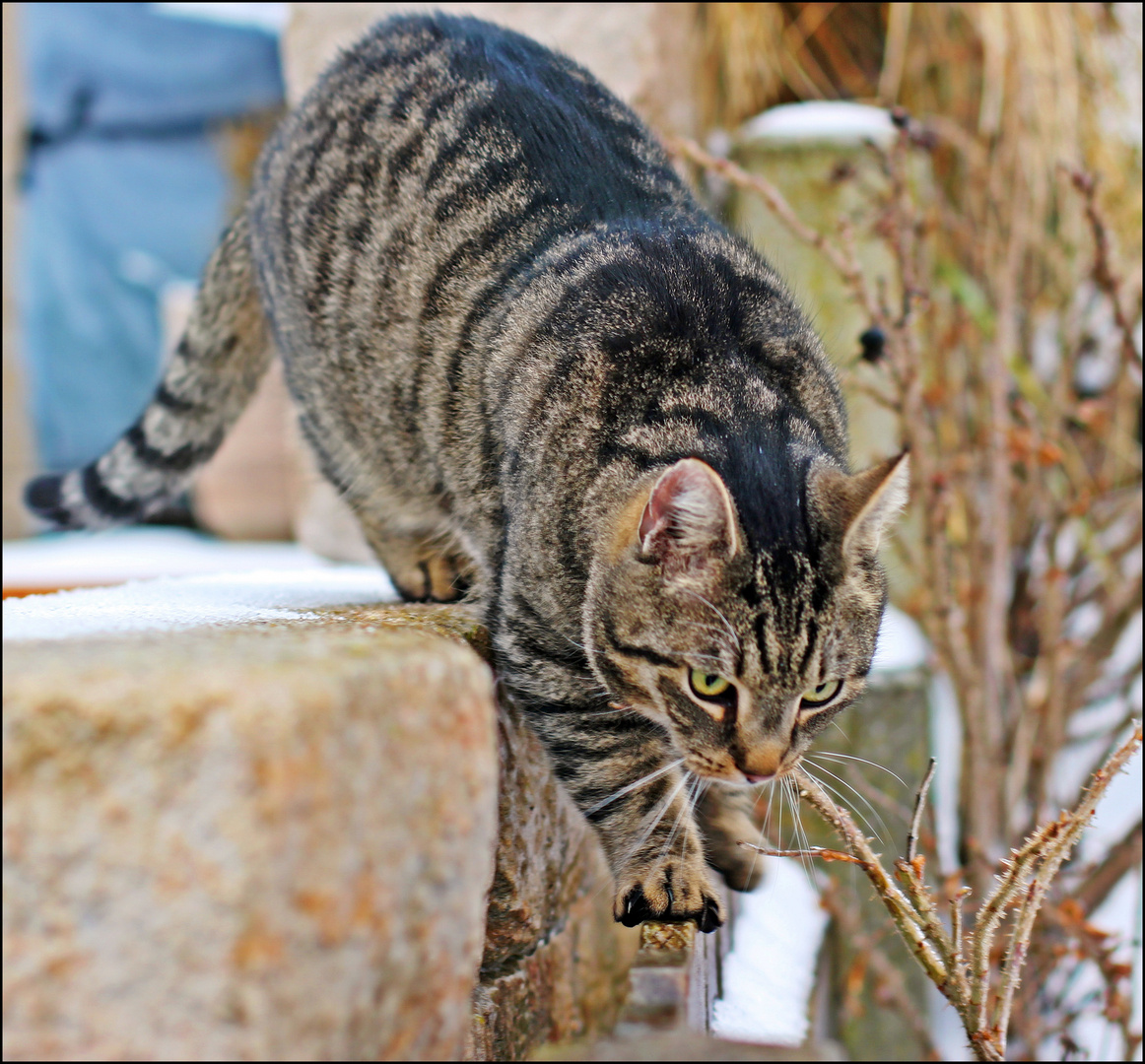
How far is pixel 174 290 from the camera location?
14.0 feet

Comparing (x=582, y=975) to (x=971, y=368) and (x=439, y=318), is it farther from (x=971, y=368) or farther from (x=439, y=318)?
(x=971, y=368)

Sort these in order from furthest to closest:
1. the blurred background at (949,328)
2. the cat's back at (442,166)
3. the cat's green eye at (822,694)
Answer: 1. the blurred background at (949,328)
2. the cat's back at (442,166)
3. the cat's green eye at (822,694)

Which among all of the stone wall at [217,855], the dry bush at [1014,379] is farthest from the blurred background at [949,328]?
the stone wall at [217,855]

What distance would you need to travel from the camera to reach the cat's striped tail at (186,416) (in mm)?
2047

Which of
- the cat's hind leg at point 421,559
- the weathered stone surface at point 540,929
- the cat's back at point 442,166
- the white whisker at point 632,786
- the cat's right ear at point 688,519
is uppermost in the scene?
the cat's back at point 442,166

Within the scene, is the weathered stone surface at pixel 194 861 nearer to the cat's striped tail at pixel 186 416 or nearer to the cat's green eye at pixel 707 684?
the cat's green eye at pixel 707 684

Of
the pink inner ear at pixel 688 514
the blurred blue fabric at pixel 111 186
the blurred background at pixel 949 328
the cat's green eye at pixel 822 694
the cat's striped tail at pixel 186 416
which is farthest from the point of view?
the blurred blue fabric at pixel 111 186

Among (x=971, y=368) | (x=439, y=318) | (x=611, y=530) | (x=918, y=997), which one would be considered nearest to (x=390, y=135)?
(x=439, y=318)

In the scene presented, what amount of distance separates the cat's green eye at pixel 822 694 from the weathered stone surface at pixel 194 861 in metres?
0.61

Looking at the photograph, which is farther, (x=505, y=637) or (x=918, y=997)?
(x=918, y=997)

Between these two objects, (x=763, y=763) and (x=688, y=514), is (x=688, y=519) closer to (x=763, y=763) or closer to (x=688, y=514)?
(x=688, y=514)

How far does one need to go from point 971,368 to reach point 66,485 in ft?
8.13

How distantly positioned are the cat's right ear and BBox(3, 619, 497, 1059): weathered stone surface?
49cm

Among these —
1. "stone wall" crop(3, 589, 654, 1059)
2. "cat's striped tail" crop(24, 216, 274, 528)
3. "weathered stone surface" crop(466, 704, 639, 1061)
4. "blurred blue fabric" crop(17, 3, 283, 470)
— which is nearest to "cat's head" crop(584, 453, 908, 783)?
"weathered stone surface" crop(466, 704, 639, 1061)
